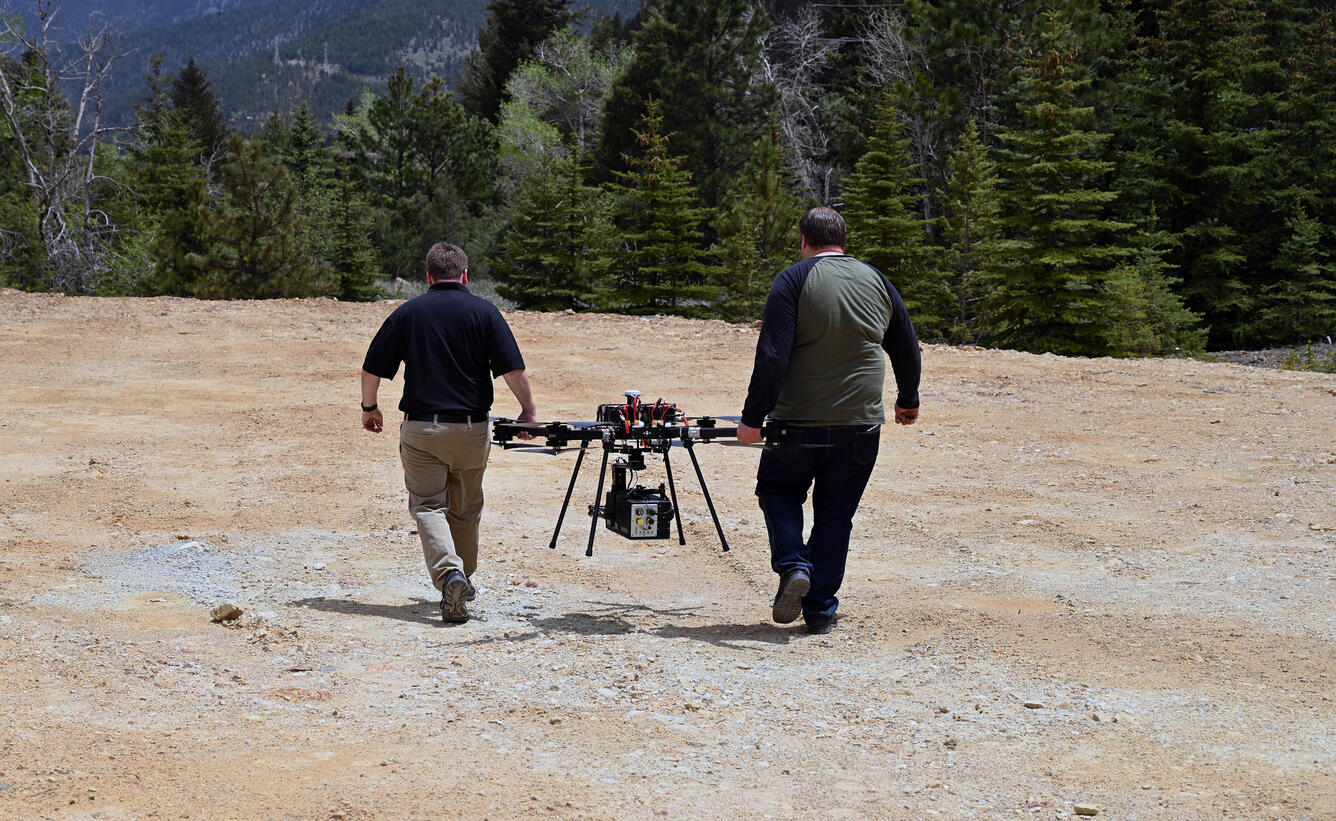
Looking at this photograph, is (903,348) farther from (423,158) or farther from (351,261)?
(423,158)

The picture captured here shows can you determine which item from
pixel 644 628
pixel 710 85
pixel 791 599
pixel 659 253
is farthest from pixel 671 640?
Answer: pixel 710 85

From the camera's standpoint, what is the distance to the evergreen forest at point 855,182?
29.8m

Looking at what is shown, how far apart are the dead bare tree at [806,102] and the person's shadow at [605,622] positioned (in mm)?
36356

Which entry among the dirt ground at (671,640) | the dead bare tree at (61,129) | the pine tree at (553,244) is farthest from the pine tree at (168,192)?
the dirt ground at (671,640)

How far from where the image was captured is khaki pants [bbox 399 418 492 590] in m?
6.04

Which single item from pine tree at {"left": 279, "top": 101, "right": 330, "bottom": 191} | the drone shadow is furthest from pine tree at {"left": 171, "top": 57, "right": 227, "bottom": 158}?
the drone shadow

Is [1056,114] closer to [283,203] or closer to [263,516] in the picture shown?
[283,203]

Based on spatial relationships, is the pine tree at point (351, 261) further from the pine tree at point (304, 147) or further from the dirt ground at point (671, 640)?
the dirt ground at point (671, 640)

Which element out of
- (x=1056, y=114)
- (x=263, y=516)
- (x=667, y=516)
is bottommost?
(x=263, y=516)

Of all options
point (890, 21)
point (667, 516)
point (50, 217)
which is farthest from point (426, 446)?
point (890, 21)

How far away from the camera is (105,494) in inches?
372

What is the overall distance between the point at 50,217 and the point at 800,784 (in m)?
34.9

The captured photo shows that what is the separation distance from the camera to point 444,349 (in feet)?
19.7

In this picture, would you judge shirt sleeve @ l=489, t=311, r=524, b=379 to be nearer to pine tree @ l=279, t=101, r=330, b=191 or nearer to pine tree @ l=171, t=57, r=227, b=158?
pine tree @ l=279, t=101, r=330, b=191
